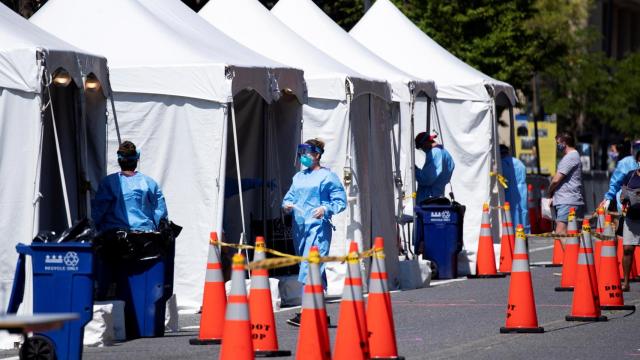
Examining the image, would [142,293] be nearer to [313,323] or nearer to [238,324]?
[313,323]

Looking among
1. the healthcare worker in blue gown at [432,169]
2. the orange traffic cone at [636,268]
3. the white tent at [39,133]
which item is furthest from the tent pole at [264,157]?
the orange traffic cone at [636,268]

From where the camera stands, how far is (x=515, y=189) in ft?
87.4

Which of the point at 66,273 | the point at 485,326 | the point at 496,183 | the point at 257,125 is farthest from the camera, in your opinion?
the point at 496,183

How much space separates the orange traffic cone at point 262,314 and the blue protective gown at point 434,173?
10025 millimetres

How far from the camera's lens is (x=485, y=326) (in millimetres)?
14430

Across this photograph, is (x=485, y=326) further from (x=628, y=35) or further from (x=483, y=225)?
(x=628, y=35)

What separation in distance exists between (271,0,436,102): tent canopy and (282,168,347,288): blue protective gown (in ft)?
23.7

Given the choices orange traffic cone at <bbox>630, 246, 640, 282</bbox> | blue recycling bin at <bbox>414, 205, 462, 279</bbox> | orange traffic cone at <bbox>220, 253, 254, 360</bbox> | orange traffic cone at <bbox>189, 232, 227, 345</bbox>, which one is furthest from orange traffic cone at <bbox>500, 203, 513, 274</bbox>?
orange traffic cone at <bbox>220, 253, 254, 360</bbox>

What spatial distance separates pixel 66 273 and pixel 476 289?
27.2 feet

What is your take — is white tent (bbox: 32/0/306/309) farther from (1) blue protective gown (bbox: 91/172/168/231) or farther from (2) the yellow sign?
(2) the yellow sign

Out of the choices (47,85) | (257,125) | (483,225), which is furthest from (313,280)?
(483,225)

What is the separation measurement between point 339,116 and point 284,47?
149cm

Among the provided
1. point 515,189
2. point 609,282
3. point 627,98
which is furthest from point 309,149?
point 627,98

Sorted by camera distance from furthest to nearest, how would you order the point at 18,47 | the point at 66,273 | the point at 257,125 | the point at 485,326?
the point at 257,125, the point at 485,326, the point at 18,47, the point at 66,273
